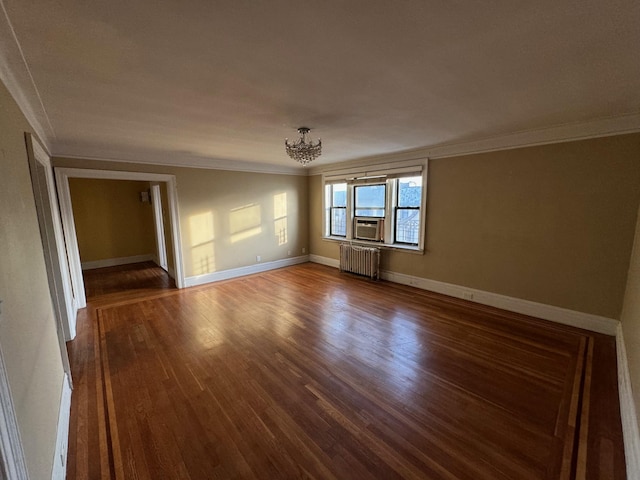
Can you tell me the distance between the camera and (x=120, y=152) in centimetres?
425

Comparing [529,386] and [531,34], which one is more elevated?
[531,34]

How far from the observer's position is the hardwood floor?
1661 millimetres

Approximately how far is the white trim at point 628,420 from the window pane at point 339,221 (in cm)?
460

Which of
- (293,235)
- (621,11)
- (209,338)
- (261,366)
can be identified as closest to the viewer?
(621,11)

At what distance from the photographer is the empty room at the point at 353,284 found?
4.47 ft

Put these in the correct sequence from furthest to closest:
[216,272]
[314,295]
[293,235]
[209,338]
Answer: [293,235] → [216,272] → [314,295] → [209,338]

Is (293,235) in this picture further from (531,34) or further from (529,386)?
(531,34)

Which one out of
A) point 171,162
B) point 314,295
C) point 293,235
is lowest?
point 314,295

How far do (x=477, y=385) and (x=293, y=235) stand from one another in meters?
5.05

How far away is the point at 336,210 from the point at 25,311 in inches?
215

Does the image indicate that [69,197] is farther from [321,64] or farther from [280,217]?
[321,64]

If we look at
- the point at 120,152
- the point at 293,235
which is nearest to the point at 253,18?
the point at 120,152

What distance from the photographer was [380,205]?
5383 mm

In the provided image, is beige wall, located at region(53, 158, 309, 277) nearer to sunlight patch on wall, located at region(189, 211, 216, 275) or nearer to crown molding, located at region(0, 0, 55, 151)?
sunlight patch on wall, located at region(189, 211, 216, 275)
